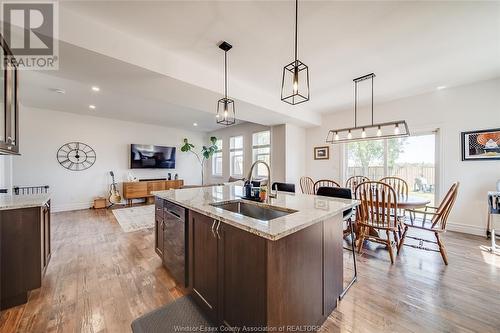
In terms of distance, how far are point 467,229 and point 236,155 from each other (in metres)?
5.92

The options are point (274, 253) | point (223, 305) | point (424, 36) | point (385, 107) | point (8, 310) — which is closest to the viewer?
point (274, 253)

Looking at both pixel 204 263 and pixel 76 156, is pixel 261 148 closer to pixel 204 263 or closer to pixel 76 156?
pixel 204 263

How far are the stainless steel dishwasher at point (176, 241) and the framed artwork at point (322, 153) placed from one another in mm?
4365

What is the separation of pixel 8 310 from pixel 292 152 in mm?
5197

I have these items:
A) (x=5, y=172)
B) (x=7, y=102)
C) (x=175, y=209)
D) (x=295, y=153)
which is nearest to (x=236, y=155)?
(x=295, y=153)

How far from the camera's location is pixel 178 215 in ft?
6.13

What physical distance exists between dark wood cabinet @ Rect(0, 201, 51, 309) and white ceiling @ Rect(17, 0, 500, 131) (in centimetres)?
164

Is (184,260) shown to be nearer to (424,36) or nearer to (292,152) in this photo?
(424,36)

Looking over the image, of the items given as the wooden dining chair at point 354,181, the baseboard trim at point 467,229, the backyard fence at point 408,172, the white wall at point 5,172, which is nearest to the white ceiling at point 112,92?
the white wall at point 5,172

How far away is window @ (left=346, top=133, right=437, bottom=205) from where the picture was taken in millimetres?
3939

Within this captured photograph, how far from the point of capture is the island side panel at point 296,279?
106 centimetres

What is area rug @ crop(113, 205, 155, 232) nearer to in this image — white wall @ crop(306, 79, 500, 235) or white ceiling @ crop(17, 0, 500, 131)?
white ceiling @ crop(17, 0, 500, 131)

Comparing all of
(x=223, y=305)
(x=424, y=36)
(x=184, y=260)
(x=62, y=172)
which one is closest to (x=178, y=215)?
(x=184, y=260)

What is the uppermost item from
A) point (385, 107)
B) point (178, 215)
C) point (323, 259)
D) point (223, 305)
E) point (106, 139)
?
point (385, 107)
